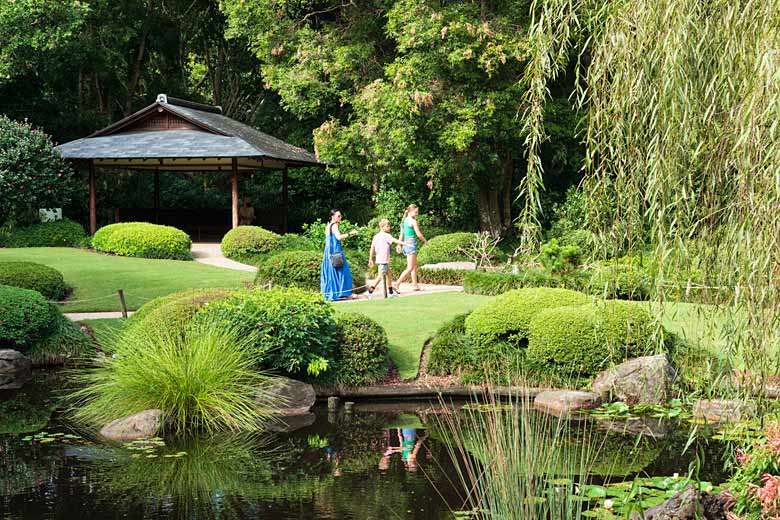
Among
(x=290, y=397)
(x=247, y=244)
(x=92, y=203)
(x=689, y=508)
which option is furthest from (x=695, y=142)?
(x=92, y=203)

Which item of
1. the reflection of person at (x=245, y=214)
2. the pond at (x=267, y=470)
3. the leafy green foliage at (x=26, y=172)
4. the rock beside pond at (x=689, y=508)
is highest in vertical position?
the leafy green foliage at (x=26, y=172)

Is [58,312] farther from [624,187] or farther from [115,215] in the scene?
[115,215]

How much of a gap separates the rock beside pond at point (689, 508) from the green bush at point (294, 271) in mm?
11316

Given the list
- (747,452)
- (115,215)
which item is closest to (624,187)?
(747,452)

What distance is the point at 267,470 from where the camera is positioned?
332 inches

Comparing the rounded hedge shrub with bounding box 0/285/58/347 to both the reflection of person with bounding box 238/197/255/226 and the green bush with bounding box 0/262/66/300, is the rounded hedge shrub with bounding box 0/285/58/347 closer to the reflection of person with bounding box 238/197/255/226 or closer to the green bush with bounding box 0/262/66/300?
the green bush with bounding box 0/262/66/300

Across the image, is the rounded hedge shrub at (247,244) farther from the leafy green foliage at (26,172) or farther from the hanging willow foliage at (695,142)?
the hanging willow foliage at (695,142)

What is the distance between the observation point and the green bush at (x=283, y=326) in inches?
417

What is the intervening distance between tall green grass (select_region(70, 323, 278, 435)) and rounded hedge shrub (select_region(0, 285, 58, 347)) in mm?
3005

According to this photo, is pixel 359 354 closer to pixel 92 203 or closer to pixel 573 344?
pixel 573 344

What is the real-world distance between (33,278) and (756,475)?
13.4 m

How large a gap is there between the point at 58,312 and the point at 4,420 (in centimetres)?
370

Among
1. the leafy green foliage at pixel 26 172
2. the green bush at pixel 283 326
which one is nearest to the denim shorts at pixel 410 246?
the green bush at pixel 283 326

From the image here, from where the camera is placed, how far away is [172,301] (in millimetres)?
11812
